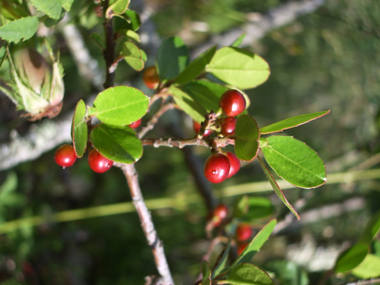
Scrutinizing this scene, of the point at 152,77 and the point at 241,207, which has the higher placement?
the point at 152,77

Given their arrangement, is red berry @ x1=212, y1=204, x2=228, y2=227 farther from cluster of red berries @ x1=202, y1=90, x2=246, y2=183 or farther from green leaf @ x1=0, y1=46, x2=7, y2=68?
green leaf @ x1=0, y1=46, x2=7, y2=68

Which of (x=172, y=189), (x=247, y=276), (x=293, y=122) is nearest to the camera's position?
(x=293, y=122)

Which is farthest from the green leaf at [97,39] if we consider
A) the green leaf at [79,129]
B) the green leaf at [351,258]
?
the green leaf at [351,258]

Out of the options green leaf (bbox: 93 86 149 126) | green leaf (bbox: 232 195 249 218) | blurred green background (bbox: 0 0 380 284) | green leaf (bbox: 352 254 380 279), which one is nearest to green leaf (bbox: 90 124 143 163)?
green leaf (bbox: 93 86 149 126)

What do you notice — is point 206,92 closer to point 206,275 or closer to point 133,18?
point 133,18

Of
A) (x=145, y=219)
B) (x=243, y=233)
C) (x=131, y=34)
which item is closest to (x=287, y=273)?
(x=243, y=233)

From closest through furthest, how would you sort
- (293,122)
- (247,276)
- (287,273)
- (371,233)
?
1. (293,122)
2. (247,276)
3. (371,233)
4. (287,273)

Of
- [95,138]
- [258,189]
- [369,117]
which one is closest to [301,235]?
[258,189]

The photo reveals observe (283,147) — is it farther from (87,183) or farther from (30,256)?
(87,183)

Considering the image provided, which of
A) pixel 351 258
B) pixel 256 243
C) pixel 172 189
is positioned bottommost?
pixel 172 189
